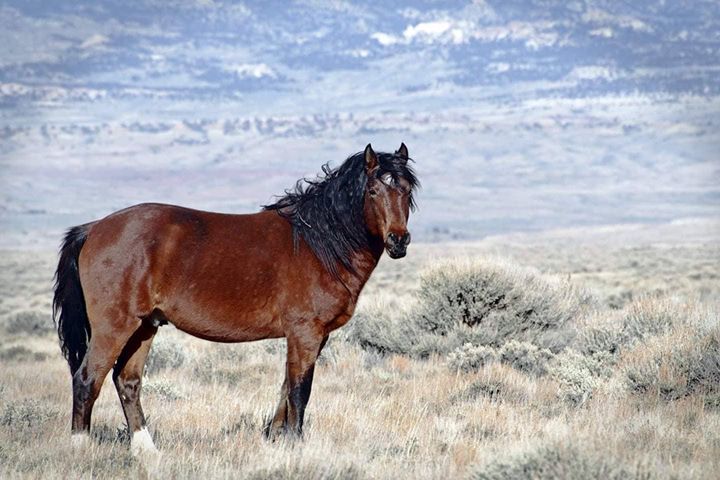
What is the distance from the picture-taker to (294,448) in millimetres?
7566

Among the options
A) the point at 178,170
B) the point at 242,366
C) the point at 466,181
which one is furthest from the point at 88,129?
the point at 242,366

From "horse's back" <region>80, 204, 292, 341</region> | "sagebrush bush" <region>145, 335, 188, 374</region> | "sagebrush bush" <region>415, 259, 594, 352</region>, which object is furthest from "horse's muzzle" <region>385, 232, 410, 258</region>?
"sagebrush bush" <region>145, 335, 188, 374</region>

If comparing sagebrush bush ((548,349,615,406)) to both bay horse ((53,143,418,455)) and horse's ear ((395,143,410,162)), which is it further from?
horse's ear ((395,143,410,162))

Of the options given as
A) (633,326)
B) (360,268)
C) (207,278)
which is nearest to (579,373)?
(360,268)

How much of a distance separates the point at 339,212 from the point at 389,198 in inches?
20.3

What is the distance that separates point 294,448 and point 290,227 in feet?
5.59

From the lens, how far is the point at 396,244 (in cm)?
782

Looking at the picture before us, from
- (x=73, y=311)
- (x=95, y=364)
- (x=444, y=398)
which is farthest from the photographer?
(x=444, y=398)

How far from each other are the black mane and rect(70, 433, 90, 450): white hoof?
202cm

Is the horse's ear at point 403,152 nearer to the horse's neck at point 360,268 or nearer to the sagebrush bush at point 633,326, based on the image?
the horse's neck at point 360,268

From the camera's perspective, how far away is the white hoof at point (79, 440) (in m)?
7.80

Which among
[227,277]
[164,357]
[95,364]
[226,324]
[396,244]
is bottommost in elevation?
[164,357]

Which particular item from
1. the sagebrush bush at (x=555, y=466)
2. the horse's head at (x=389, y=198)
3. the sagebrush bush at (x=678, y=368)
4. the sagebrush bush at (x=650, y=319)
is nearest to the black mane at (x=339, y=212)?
the horse's head at (x=389, y=198)

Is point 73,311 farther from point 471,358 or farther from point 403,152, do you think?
→ point 471,358
